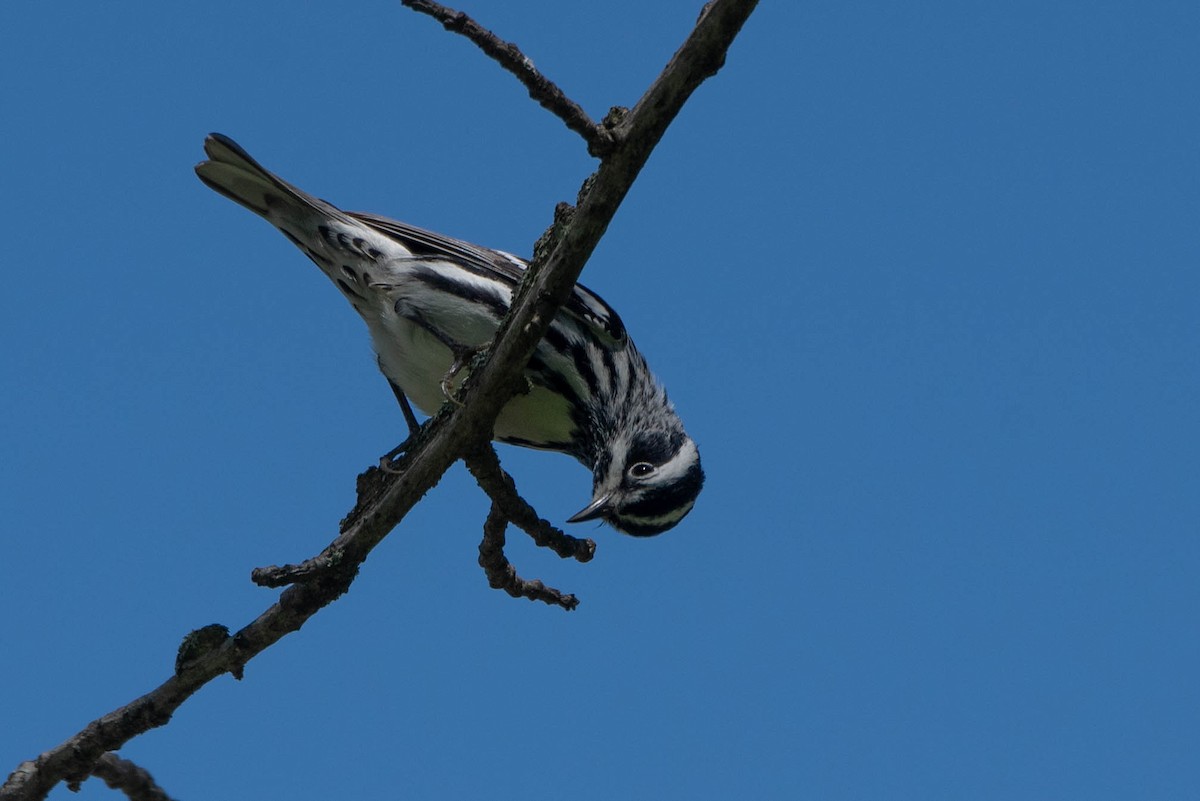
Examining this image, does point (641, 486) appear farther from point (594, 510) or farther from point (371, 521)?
point (371, 521)

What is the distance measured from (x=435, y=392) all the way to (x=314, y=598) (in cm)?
221

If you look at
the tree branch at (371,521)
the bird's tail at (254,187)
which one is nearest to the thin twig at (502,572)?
the tree branch at (371,521)

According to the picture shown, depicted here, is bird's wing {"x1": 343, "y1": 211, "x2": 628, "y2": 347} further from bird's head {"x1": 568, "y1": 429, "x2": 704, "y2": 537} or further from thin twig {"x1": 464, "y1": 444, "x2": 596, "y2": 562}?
thin twig {"x1": 464, "y1": 444, "x2": 596, "y2": 562}

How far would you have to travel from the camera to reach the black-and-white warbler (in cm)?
659

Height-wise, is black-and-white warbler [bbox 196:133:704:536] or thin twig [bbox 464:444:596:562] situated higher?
black-and-white warbler [bbox 196:133:704:536]

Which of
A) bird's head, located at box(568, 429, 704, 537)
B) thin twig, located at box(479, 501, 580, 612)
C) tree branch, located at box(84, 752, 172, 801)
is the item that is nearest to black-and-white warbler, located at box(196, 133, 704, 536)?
bird's head, located at box(568, 429, 704, 537)

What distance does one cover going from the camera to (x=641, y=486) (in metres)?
6.60

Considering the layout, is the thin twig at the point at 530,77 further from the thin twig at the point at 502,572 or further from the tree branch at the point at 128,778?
the tree branch at the point at 128,778

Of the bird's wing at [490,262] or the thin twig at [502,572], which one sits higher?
the bird's wing at [490,262]

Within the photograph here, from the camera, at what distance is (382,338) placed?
717 centimetres

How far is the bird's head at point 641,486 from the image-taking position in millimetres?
6586

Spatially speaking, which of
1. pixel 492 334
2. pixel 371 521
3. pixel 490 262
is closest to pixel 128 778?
pixel 371 521

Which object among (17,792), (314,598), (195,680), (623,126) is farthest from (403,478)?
(17,792)

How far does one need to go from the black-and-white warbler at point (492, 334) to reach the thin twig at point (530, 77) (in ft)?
8.04
